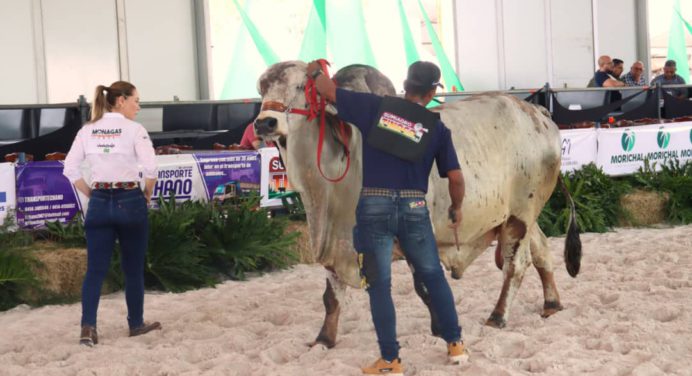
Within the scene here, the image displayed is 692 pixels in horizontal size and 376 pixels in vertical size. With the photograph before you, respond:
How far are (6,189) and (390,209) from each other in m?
3.85

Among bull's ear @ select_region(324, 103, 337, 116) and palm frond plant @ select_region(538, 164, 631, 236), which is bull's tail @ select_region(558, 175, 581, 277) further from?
palm frond plant @ select_region(538, 164, 631, 236)

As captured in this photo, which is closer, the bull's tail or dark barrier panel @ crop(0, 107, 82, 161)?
the bull's tail

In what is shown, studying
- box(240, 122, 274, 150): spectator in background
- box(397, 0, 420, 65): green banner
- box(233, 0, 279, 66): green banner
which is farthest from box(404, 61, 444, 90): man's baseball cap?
box(397, 0, 420, 65): green banner

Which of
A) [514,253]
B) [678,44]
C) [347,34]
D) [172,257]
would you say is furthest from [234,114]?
[678,44]

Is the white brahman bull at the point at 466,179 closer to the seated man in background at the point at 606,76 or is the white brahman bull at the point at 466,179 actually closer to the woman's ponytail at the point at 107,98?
the woman's ponytail at the point at 107,98

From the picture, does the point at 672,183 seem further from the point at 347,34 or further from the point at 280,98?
the point at 280,98

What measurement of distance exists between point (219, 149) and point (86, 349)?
3751 mm

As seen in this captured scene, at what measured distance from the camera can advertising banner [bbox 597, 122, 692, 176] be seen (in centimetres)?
1127

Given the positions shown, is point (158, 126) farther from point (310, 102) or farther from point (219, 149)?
point (310, 102)

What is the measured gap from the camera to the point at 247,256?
8.16 m

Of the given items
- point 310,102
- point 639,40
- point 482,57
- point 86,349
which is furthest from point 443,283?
point 639,40

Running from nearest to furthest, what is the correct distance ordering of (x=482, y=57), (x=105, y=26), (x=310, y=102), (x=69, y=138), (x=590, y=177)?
(x=310, y=102) < (x=69, y=138) < (x=590, y=177) < (x=105, y=26) < (x=482, y=57)

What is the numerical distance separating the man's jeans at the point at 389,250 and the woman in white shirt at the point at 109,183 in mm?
1732

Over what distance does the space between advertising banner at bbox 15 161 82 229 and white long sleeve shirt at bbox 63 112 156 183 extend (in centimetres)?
177
